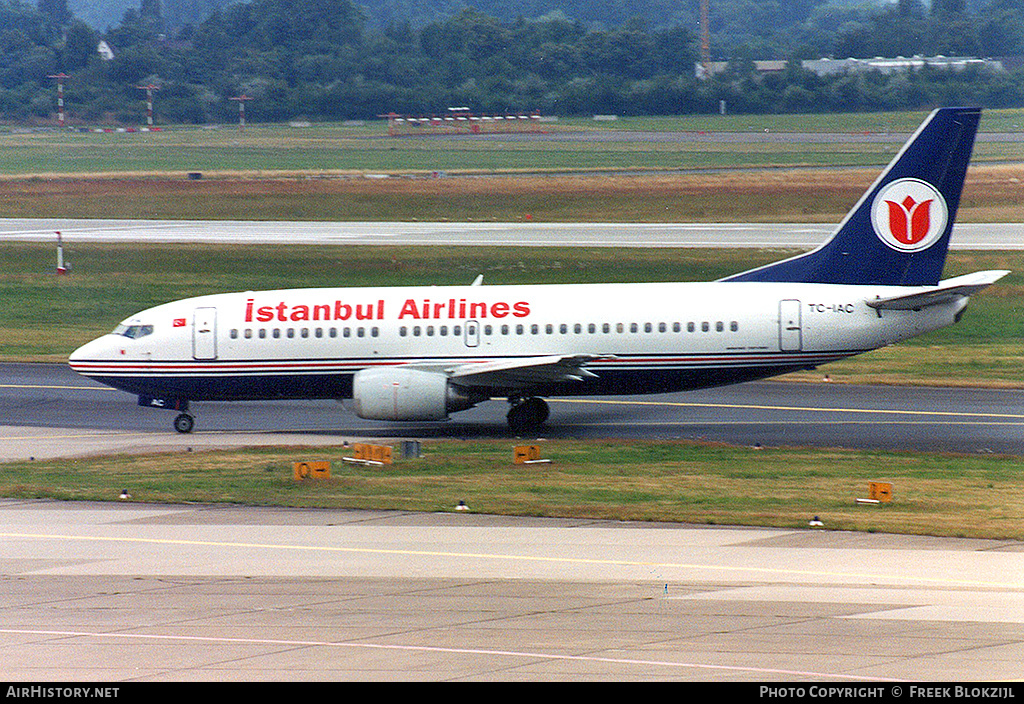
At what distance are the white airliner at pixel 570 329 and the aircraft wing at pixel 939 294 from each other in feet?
0.17

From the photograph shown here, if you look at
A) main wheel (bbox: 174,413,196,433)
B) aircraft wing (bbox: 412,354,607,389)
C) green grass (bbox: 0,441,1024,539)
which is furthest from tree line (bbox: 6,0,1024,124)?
green grass (bbox: 0,441,1024,539)

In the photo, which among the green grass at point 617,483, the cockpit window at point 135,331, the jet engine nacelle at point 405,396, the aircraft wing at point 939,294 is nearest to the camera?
the green grass at point 617,483

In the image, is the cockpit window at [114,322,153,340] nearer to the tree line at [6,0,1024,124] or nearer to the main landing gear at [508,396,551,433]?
the main landing gear at [508,396,551,433]

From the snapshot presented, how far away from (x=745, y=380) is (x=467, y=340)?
23.8ft

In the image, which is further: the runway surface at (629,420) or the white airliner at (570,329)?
the white airliner at (570,329)

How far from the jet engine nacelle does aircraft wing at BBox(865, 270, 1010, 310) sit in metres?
10.8

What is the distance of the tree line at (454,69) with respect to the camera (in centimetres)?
8656

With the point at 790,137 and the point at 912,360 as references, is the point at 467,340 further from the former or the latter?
the point at 790,137

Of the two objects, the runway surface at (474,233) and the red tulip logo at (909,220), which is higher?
the red tulip logo at (909,220)

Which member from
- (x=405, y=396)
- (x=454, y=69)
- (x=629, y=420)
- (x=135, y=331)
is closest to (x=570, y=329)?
(x=629, y=420)

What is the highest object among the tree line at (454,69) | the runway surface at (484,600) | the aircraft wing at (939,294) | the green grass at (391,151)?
the tree line at (454,69)

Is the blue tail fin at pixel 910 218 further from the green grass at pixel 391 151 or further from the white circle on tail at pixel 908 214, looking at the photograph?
the green grass at pixel 391 151

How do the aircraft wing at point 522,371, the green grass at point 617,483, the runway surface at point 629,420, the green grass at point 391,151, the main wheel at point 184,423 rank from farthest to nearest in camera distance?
the green grass at point 391,151 < the main wheel at point 184,423 < the aircraft wing at point 522,371 < the runway surface at point 629,420 < the green grass at point 617,483

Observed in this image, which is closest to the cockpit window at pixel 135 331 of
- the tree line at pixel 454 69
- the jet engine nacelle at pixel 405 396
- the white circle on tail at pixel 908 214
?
the jet engine nacelle at pixel 405 396
